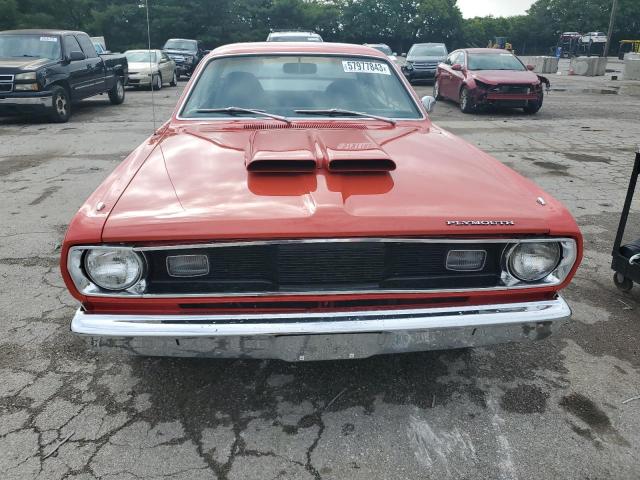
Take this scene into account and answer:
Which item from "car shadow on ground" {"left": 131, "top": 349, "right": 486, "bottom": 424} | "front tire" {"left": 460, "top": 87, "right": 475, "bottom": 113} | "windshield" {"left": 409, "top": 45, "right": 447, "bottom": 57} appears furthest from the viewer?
"windshield" {"left": 409, "top": 45, "right": 447, "bottom": 57}

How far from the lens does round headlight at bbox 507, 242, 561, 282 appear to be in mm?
2240

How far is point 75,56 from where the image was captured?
10.9 m

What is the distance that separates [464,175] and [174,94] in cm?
1448

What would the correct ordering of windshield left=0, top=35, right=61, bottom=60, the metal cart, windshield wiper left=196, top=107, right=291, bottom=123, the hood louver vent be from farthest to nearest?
windshield left=0, top=35, right=61, bottom=60, the metal cart, windshield wiper left=196, top=107, right=291, bottom=123, the hood louver vent

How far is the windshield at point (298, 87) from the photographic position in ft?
11.3

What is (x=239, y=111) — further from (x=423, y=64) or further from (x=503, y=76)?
(x=423, y=64)

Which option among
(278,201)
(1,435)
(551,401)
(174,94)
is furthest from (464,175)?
(174,94)

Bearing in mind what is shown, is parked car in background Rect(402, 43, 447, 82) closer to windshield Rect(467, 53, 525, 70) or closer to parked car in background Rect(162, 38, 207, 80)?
windshield Rect(467, 53, 525, 70)

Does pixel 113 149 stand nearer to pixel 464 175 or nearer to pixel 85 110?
pixel 85 110

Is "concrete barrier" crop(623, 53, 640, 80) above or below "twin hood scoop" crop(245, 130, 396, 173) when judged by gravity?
above

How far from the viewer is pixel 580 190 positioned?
20.7 feet

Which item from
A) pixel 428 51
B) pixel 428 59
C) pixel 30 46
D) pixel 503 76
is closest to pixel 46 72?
pixel 30 46

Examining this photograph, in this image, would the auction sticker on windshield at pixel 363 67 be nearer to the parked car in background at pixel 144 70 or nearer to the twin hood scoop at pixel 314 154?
the twin hood scoop at pixel 314 154

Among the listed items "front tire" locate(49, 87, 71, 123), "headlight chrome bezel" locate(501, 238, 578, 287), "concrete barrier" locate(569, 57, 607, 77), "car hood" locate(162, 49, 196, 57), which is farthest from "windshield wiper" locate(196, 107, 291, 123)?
"concrete barrier" locate(569, 57, 607, 77)
